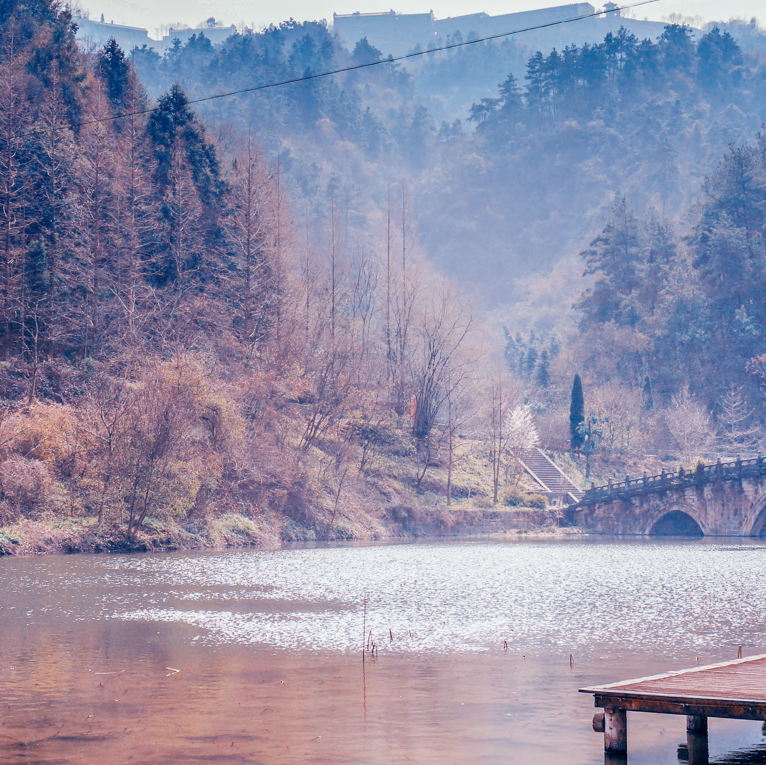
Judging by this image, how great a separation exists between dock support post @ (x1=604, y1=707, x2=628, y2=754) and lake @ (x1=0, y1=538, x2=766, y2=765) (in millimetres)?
313

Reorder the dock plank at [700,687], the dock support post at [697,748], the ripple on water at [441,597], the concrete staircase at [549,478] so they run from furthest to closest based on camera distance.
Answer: the concrete staircase at [549,478], the ripple on water at [441,597], the dock support post at [697,748], the dock plank at [700,687]

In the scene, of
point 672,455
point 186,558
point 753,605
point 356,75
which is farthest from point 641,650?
point 356,75

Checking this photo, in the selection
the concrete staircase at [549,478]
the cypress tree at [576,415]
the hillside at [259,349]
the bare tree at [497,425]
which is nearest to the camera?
the hillside at [259,349]

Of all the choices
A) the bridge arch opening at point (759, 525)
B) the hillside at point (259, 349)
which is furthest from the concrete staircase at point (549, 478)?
the bridge arch opening at point (759, 525)

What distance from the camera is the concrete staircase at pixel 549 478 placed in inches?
2505

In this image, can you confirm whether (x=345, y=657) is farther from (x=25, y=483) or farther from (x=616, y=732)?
(x=25, y=483)

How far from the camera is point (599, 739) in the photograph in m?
11.6

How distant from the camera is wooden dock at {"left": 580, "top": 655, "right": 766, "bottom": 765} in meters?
9.85

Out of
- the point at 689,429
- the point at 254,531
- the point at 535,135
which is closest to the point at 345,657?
the point at 254,531

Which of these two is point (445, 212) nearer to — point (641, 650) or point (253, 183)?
point (253, 183)

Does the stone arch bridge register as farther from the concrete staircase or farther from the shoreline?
the concrete staircase

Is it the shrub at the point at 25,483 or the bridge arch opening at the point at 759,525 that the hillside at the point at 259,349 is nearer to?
the shrub at the point at 25,483

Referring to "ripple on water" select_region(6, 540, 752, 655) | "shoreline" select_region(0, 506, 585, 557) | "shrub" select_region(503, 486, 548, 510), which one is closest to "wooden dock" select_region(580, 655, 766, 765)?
"ripple on water" select_region(6, 540, 752, 655)

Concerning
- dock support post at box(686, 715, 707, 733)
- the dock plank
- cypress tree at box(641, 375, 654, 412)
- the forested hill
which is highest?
the forested hill
